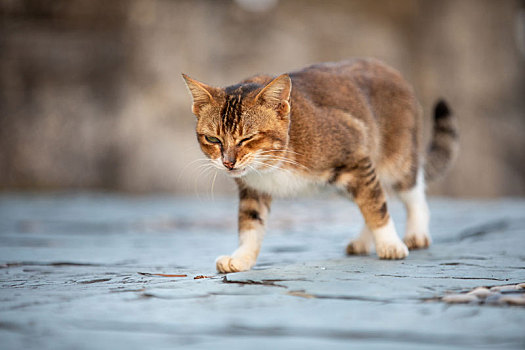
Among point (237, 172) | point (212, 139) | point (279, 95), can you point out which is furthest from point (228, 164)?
point (279, 95)

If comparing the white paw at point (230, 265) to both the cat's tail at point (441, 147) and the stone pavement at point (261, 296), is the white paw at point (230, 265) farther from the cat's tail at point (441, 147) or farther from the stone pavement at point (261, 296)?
the cat's tail at point (441, 147)

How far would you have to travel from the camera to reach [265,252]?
11.1ft

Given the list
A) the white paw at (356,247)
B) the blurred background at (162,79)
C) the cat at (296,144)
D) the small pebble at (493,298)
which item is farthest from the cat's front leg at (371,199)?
the blurred background at (162,79)

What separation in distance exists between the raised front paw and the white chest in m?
0.46

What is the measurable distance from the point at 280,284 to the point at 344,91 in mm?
1536

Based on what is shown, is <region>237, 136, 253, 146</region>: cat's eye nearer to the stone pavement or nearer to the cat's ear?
the cat's ear

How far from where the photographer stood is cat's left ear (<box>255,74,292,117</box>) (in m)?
2.68

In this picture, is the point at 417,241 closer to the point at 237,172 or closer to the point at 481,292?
the point at 237,172

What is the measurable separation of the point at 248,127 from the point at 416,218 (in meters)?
1.34

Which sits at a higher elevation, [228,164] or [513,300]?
[228,164]

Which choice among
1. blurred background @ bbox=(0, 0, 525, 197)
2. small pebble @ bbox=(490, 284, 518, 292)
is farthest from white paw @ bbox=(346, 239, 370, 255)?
blurred background @ bbox=(0, 0, 525, 197)

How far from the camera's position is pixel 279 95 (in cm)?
274

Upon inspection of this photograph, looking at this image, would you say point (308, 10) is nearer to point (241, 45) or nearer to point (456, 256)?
point (241, 45)

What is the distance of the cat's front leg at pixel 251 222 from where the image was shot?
2758mm
